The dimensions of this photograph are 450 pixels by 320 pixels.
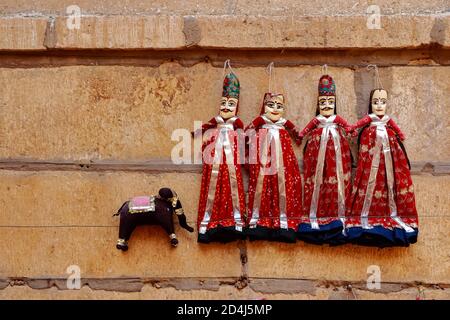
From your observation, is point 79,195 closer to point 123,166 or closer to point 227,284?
point 123,166

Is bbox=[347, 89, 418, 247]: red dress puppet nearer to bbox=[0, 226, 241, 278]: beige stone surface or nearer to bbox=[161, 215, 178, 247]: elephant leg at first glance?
bbox=[0, 226, 241, 278]: beige stone surface

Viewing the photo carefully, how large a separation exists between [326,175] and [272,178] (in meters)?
0.21

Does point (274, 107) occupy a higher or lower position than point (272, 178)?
higher

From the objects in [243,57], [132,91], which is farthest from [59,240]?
[243,57]

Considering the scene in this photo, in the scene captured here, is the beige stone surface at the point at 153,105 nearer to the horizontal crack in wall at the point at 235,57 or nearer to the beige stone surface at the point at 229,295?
the horizontal crack in wall at the point at 235,57

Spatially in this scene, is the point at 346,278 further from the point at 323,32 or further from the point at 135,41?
the point at 135,41

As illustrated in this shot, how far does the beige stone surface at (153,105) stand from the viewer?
246 cm

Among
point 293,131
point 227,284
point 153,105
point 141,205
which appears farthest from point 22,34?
point 227,284

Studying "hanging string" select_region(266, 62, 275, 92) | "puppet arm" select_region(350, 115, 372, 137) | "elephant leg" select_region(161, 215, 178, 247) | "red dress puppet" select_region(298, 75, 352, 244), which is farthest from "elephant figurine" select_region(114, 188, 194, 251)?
"puppet arm" select_region(350, 115, 372, 137)

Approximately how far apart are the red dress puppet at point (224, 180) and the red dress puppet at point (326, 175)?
26 cm

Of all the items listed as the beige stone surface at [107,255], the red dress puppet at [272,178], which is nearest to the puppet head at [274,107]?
the red dress puppet at [272,178]

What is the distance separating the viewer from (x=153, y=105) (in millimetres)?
2484

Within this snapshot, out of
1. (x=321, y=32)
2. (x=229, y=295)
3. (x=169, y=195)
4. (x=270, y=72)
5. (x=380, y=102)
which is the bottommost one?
(x=229, y=295)

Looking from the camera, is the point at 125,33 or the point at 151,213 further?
the point at 125,33
